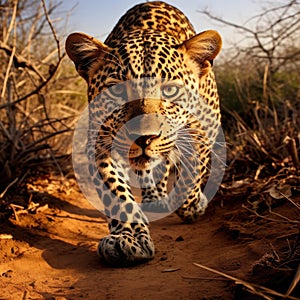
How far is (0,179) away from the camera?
15.7 ft

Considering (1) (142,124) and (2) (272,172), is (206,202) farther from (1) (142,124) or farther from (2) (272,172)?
(1) (142,124)

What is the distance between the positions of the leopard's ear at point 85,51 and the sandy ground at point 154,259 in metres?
1.33

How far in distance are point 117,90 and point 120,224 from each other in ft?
3.04

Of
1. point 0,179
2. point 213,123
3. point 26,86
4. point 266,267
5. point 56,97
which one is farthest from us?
point 56,97

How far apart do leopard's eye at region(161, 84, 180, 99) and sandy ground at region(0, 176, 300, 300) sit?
108 centimetres

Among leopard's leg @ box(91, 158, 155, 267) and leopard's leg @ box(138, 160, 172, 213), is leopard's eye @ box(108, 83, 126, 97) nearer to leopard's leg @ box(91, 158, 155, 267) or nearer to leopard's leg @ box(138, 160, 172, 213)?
leopard's leg @ box(91, 158, 155, 267)

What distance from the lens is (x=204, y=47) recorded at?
3.94 meters

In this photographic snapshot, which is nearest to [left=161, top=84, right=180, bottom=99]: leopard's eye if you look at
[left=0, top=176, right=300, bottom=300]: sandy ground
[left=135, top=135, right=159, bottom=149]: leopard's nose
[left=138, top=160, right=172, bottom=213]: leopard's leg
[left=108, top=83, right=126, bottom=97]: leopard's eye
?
[left=108, top=83, right=126, bottom=97]: leopard's eye

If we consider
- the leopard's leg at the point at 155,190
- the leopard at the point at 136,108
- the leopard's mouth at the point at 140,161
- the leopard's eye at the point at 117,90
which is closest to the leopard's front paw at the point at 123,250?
the leopard at the point at 136,108

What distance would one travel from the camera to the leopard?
10.7ft

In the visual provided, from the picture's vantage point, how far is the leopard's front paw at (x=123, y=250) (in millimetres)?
3137

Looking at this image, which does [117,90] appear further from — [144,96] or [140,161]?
[140,161]

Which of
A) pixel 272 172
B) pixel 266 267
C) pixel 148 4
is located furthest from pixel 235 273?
pixel 148 4

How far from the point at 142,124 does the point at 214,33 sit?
1.15 meters
